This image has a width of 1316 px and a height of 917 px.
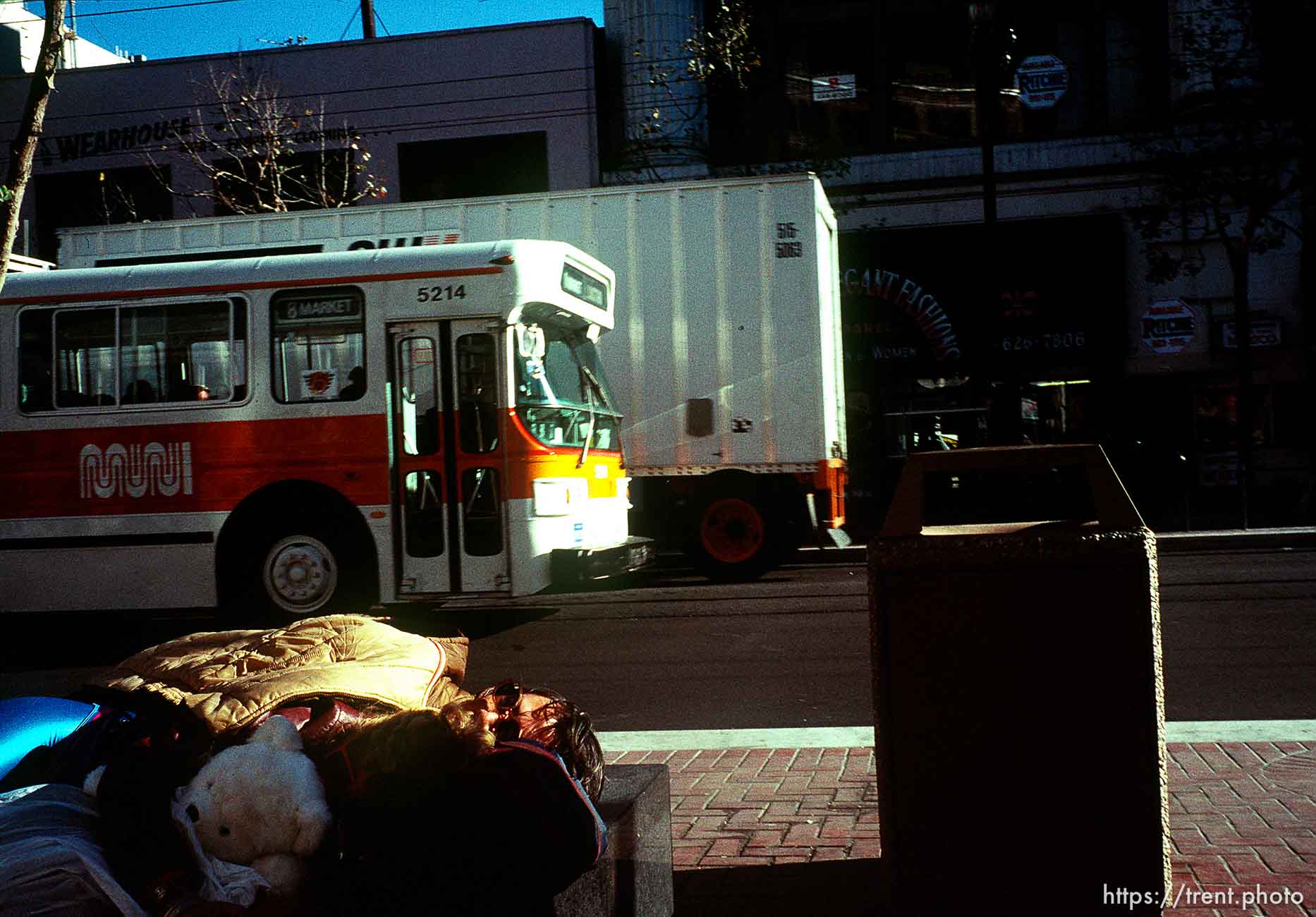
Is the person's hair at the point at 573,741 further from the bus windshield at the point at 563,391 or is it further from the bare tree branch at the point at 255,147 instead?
the bare tree branch at the point at 255,147

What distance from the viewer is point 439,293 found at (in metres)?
10.2

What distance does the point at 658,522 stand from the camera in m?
13.4

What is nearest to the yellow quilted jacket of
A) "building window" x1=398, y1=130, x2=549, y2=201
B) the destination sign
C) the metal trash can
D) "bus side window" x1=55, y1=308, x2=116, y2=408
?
the metal trash can

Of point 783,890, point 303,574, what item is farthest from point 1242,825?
point 303,574

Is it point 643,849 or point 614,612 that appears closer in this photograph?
point 643,849

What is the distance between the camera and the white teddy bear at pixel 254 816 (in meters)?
2.32

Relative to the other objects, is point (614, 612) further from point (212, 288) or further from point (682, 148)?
point (682, 148)

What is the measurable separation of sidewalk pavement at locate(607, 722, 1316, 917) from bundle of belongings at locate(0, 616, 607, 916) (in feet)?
3.58

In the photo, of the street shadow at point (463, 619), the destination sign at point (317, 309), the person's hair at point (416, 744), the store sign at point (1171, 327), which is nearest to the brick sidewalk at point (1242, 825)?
the person's hair at point (416, 744)

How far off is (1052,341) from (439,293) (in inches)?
510

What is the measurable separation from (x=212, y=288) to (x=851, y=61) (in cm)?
1505

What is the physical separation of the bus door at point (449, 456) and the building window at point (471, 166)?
12.9m

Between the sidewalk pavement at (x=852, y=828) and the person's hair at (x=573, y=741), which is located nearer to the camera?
the person's hair at (x=573, y=741)

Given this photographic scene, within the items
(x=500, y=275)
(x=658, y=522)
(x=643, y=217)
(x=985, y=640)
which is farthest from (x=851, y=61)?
(x=985, y=640)
